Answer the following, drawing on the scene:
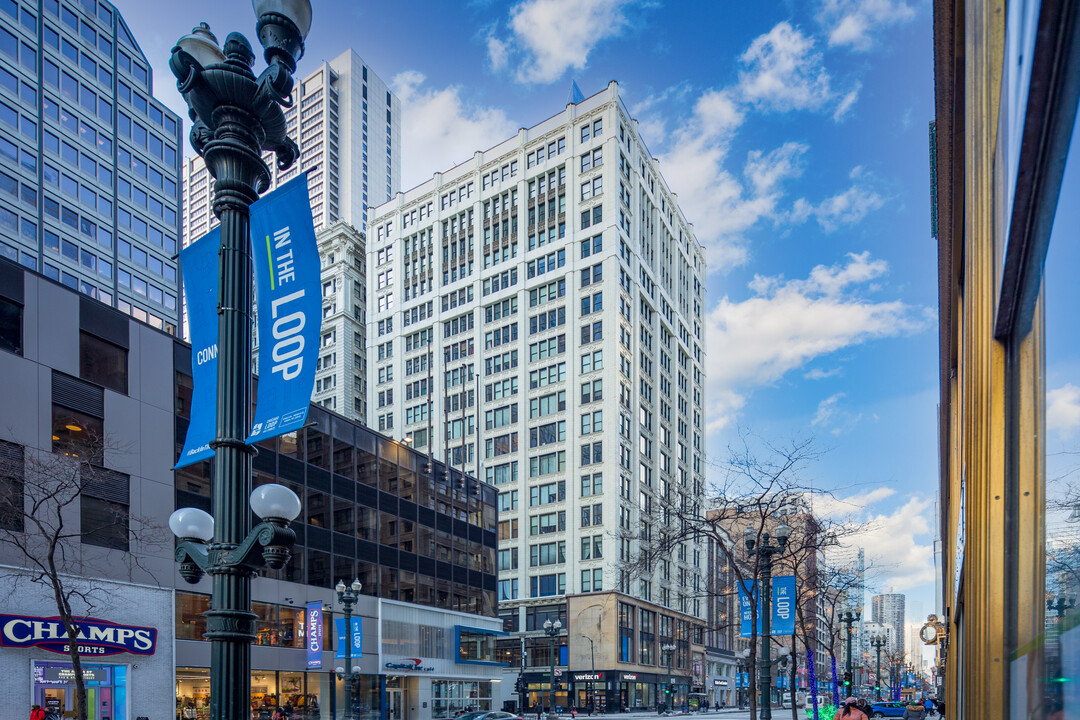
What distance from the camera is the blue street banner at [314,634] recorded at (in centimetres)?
3428

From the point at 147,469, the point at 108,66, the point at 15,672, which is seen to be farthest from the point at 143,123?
the point at 15,672

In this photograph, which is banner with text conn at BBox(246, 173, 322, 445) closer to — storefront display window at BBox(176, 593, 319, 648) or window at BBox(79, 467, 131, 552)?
window at BBox(79, 467, 131, 552)

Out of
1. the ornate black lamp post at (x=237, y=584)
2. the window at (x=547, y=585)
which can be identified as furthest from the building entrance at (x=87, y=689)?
the window at (x=547, y=585)

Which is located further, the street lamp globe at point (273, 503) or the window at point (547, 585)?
the window at point (547, 585)

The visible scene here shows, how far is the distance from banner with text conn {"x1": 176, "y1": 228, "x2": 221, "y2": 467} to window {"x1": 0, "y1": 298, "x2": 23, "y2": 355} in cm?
2178

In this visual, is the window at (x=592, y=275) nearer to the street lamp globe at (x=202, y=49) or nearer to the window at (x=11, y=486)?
the window at (x=11, y=486)

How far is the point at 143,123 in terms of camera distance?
6894cm

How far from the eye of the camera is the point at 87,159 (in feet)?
206

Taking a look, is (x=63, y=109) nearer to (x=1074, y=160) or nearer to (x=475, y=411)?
(x=475, y=411)

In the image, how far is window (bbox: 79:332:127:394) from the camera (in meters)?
28.8

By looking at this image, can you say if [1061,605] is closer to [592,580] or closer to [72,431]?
[72,431]

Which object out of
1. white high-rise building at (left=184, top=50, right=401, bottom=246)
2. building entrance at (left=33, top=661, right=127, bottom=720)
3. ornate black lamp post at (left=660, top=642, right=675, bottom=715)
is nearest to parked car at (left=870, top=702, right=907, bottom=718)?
ornate black lamp post at (left=660, top=642, right=675, bottom=715)

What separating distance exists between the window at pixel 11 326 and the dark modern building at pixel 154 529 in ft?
0.13

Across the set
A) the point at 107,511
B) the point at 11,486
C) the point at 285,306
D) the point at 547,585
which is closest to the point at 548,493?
the point at 547,585
